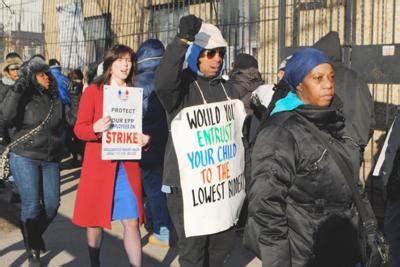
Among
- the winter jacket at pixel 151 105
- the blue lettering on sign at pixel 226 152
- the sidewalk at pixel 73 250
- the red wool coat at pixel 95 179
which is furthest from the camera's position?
the sidewalk at pixel 73 250

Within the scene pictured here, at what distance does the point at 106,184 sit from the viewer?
4.49 metres

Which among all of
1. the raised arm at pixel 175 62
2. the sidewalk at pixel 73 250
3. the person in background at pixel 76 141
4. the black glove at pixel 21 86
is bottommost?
the sidewalk at pixel 73 250

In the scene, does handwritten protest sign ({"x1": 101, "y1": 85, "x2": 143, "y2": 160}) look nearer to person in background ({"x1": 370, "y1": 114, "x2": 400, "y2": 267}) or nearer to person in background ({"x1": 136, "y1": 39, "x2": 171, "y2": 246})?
person in background ({"x1": 136, "y1": 39, "x2": 171, "y2": 246})

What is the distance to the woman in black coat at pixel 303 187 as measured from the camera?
274cm

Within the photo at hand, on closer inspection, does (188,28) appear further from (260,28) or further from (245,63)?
(260,28)

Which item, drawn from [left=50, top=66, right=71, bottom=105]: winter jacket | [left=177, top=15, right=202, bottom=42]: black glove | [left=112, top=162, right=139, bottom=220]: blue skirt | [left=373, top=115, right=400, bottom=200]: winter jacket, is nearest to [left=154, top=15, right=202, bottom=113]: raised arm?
[left=177, top=15, right=202, bottom=42]: black glove

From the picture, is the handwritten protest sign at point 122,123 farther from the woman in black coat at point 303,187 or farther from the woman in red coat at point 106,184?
the woman in black coat at point 303,187

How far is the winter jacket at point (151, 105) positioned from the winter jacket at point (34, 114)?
75cm

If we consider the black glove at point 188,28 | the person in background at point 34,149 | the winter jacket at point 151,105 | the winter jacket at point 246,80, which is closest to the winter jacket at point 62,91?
the person in background at point 34,149

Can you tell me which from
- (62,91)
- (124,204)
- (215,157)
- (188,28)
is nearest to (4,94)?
(62,91)

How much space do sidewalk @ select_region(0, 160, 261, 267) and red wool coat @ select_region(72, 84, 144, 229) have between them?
115 cm

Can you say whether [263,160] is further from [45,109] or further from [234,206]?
[45,109]

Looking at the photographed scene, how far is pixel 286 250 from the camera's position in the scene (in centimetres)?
275

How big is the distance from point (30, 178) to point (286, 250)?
3.25 metres
